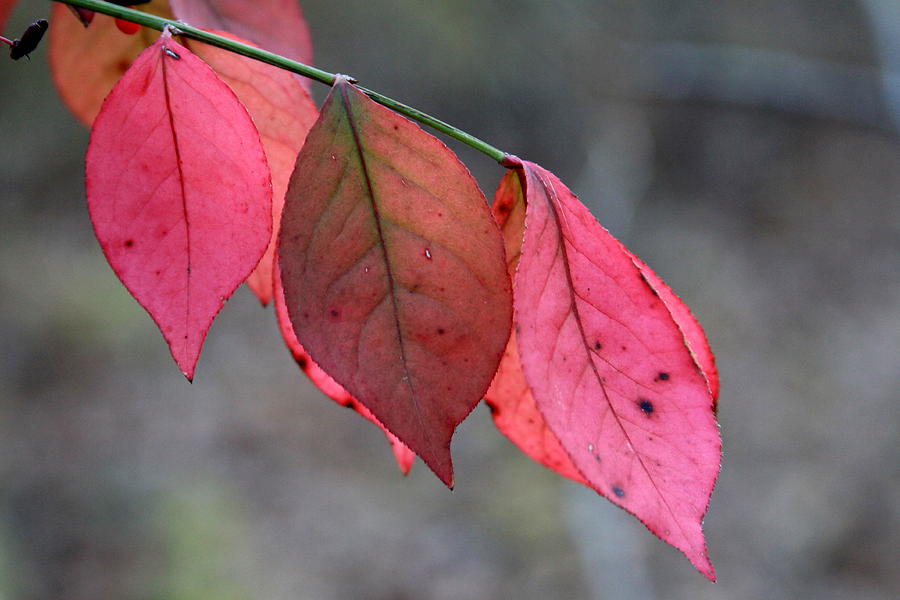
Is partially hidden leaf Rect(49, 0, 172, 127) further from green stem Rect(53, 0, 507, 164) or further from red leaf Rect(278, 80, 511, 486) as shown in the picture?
red leaf Rect(278, 80, 511, 486)

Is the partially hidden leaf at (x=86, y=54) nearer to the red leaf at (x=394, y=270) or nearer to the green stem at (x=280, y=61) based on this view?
the green stem at (x=280, y=61)

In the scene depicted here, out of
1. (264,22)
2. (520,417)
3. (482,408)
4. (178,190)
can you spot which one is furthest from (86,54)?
(482,408)

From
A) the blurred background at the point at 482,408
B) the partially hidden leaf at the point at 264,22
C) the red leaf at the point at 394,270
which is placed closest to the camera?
the red leaf at the point at 394,270

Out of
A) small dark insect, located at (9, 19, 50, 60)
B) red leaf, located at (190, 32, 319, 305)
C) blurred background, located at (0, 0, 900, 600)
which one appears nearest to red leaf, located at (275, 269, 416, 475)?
red leaf, located at (190, 32, 319, 305)

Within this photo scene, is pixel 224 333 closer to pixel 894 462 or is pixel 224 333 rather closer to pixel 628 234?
pixel 628 234

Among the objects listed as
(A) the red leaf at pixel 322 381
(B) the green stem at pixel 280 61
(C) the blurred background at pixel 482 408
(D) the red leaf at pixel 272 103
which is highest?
(B) the green stem at pixel 280 61

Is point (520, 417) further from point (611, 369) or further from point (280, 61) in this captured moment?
point (280, 61)

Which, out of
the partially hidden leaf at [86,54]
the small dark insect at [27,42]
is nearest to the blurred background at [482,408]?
the partially hidden leaf at [86,54]
